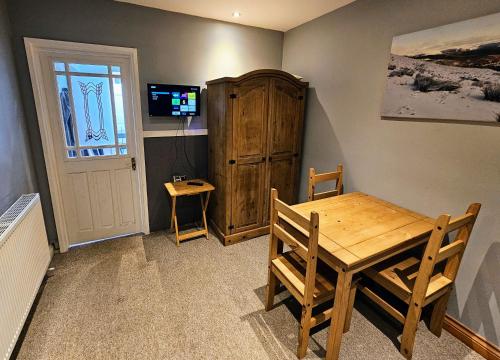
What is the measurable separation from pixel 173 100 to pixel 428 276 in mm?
2724

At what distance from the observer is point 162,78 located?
2832 mm

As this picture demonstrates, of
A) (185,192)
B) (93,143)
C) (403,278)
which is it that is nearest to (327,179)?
(403,278)

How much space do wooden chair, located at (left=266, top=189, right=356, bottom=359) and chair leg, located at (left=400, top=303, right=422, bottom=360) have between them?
1.11ft

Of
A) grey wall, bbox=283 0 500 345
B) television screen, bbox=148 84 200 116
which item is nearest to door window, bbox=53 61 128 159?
television screen, bbox=148 84 200 116

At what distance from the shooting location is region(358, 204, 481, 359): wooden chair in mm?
1453

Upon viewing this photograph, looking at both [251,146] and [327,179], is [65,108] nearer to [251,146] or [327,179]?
[251,146]

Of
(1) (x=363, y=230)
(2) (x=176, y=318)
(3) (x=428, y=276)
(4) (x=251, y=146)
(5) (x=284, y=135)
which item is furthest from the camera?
(5) (x=284, y=135)

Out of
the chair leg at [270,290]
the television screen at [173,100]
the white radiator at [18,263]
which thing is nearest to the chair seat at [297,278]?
the chair leg at [270,290]

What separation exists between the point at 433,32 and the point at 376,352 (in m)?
2.25

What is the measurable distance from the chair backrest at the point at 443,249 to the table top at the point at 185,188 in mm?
2076

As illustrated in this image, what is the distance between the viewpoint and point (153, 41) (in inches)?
107

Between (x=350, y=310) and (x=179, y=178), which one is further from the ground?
(x=179, y=178)

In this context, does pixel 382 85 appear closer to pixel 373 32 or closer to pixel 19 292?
pixel 373 32

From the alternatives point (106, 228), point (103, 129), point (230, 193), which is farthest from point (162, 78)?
point (106, 228)
